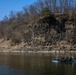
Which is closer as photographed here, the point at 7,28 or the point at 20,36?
the point at 20,36

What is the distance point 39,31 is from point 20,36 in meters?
14.2

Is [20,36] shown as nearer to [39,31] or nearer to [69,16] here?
[39,31]

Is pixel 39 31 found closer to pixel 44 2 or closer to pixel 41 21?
pixel 41 21

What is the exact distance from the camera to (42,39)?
150m

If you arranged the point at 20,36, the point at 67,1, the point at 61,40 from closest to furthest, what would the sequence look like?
the point at 61,40 < the point at 20,36 < the point at 67,1

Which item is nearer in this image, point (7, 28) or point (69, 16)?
point (69, 16)

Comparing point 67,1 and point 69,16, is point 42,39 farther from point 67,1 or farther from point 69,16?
point 67,1

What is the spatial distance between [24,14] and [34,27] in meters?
29.6

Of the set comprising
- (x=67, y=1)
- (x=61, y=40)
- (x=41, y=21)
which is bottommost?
(x=61, y=40)

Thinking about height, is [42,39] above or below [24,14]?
below

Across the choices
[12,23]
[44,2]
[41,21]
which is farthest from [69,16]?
[12,23]

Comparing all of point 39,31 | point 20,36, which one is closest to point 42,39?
point 39,31

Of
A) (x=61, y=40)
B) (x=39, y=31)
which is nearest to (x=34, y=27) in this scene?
(x=39, y=31)

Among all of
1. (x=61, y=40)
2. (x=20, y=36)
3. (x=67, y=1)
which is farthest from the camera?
(x=67, y=1)
